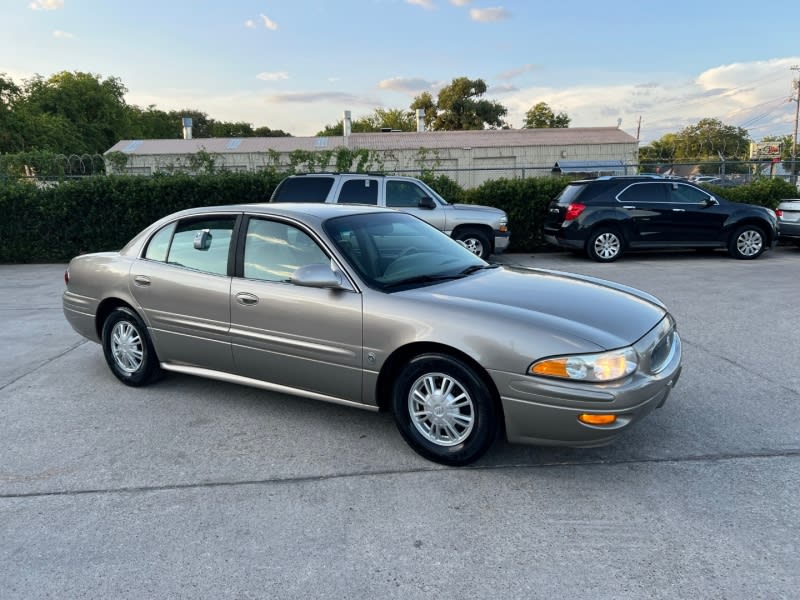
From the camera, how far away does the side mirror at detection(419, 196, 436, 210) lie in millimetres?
11492

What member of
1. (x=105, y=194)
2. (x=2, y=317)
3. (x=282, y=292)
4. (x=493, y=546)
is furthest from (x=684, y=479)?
(x=105, y=194)

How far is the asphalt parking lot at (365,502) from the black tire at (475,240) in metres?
6.84

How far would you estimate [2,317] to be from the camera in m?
8.22

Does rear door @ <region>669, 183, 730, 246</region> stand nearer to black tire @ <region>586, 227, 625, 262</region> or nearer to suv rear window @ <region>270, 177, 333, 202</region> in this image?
black tire @ <region>586, 227, 625, 262</region>

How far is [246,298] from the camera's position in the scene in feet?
14.3

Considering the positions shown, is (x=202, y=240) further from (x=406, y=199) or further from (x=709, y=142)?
(x=709, y=142)

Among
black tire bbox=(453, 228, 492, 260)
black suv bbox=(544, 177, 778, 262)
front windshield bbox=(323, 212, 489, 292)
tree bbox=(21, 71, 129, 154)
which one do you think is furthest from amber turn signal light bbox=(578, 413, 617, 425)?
tree bbox=(21, 71, 129, 154)

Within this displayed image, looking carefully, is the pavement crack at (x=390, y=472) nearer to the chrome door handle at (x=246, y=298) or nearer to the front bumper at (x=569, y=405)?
the front bumper at (x=569, y=405)

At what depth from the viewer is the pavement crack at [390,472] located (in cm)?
350

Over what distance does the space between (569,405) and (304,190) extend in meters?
8.47

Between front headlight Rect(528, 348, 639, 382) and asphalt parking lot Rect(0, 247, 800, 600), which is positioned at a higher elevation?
front headlight Rect(528, 348, 639, 382)

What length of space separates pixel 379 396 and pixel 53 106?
66828 millimetres

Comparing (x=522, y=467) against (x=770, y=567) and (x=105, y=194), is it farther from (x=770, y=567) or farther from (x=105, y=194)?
(x=105, y=194)

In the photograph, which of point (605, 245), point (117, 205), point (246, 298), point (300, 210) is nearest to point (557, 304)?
point (300, 210)
